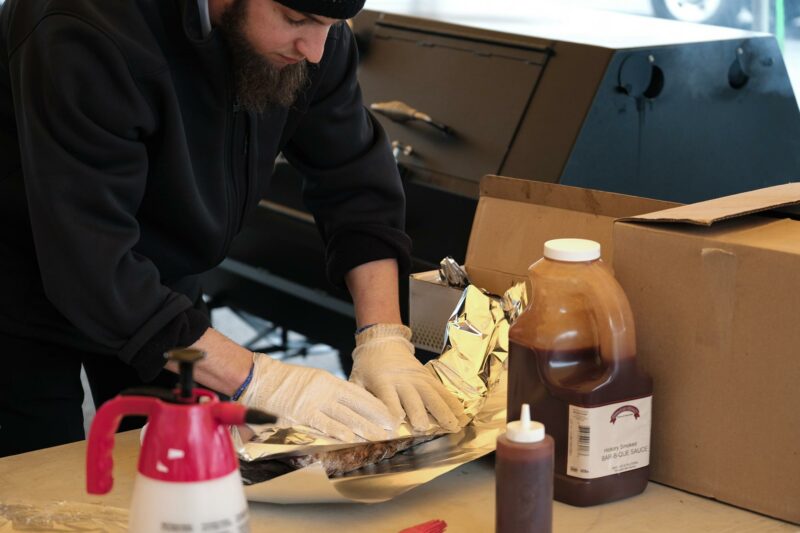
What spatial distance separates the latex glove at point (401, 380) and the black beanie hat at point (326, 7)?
1.56ft

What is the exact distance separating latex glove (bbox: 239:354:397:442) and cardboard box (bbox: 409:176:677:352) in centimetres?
25

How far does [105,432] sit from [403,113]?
1608 mm

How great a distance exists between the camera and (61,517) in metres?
1.12

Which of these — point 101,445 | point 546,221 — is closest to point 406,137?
point 546,221

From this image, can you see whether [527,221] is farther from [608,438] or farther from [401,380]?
[608,438]

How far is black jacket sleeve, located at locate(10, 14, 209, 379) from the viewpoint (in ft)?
4.26

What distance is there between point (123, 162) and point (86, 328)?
0.72 ft

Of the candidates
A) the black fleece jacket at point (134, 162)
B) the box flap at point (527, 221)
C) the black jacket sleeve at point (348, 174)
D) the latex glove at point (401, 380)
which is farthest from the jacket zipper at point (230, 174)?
the box flap at point (527, 221)

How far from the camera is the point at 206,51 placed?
141 centimetres

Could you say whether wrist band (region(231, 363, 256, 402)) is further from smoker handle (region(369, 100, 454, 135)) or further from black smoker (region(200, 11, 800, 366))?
smoker handle (region(369, 100, 454, 135))

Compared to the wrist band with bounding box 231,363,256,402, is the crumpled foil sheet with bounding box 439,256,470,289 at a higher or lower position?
higher

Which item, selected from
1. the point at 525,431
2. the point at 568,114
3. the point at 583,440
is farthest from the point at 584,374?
the point at 568,114

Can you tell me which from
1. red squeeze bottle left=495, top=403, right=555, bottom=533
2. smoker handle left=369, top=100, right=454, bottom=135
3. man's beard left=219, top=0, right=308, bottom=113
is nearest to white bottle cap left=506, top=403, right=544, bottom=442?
red squeeze bottle left=495, top=403, right=555, bottom=533

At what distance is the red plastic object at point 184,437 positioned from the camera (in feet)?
2.63
